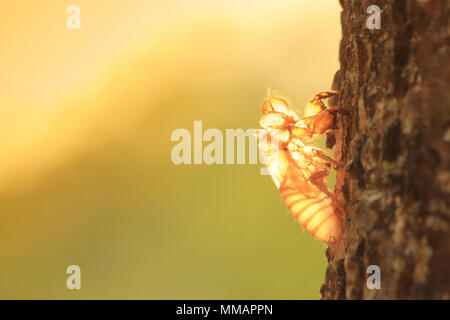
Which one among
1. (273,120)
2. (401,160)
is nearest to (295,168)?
(273,120)

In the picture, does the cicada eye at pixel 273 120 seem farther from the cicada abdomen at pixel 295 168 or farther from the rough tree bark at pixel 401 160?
the rough tree bark at pixel 401 160

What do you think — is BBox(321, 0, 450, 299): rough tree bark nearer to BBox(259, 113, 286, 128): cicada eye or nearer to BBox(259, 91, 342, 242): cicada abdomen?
BBox(259, 91, 342, 242): cicada abdomen

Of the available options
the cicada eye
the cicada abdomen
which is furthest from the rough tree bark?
the cicada eye

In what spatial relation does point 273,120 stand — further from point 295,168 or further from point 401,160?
point 401,160

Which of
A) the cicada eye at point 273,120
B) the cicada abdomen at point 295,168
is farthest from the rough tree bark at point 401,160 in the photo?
the cicada eye at point 273,120

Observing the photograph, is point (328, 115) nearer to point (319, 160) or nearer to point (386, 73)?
point (319, 160)

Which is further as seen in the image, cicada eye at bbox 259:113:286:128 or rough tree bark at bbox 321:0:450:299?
cicada eye at bbox 259:113:286:128
